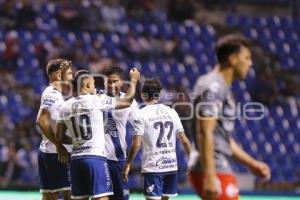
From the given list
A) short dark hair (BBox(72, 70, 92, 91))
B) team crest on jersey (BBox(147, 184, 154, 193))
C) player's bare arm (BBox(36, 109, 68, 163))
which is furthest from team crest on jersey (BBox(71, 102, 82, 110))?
team crest on jersey (BBox(147, 184, 154, 193))

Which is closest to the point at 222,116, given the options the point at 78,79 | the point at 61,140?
the point at 78,79

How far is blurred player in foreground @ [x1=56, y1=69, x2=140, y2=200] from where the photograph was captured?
23.1 ft

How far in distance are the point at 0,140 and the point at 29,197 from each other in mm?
2058

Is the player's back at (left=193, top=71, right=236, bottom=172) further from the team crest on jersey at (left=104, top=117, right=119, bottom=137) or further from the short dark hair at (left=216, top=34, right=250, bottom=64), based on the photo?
the team crest on jersey at (left=104, top=117, right=119, bottom=137)

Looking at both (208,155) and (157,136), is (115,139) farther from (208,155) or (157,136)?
(208,155)

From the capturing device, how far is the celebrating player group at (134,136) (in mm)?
5148

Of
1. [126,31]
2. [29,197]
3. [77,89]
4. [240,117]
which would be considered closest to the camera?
[77,89]

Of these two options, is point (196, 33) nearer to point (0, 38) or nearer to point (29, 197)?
point (0, 38)

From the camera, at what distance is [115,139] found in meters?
7.86

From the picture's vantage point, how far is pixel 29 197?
40.9 feet

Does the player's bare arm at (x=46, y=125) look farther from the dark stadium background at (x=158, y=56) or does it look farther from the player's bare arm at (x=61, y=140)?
the dark stadium background at (x=158, y=56)

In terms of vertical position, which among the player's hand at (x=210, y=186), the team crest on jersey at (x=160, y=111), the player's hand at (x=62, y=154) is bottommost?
the player's hand at (x=210, y=186)

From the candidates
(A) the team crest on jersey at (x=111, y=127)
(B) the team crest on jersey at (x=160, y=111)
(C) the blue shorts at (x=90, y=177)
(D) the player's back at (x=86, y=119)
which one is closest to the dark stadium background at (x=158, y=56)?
(B) the team crest on jersey at (x=160, y=111)

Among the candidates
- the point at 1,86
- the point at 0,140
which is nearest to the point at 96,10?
the point at 1,86
